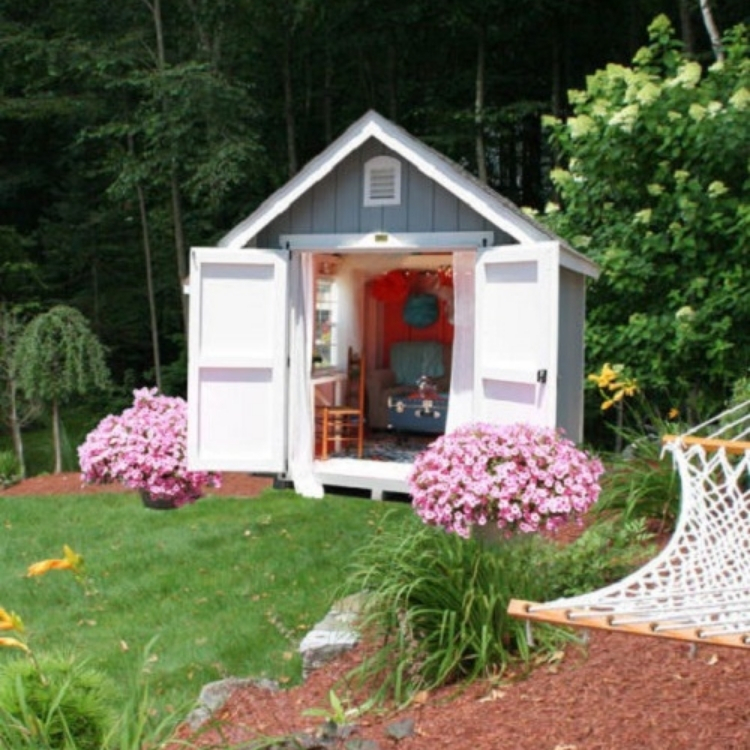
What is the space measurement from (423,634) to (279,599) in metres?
1.71

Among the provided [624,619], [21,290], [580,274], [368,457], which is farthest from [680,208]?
[21,290]

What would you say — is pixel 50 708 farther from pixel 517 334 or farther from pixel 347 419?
pixel 347 419

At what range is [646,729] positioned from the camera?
3207mm

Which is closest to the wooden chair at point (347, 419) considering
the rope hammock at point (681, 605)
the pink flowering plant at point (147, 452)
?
the pink flowering plant at point (147, 452)

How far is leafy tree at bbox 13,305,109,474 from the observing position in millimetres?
11961

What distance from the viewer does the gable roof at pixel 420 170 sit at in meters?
6.87

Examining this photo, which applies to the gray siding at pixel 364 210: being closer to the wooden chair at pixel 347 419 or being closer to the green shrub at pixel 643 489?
the wooden chair at pixel 347 419

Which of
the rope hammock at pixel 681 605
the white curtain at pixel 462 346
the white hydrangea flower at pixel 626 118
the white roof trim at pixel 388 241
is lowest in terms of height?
the rope hammock at pixel 681 605

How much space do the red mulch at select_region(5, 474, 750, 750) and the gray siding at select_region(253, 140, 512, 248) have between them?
149 inches

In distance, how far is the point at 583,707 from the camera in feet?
11.3

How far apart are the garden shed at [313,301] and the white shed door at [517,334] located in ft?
0.03

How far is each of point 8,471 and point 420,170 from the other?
21.8 feet

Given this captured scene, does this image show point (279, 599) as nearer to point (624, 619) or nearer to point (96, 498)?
point (624, 619)

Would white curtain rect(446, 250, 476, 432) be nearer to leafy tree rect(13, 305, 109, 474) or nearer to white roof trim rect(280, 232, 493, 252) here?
white roof trim rect(280, 232, 493, 252)
